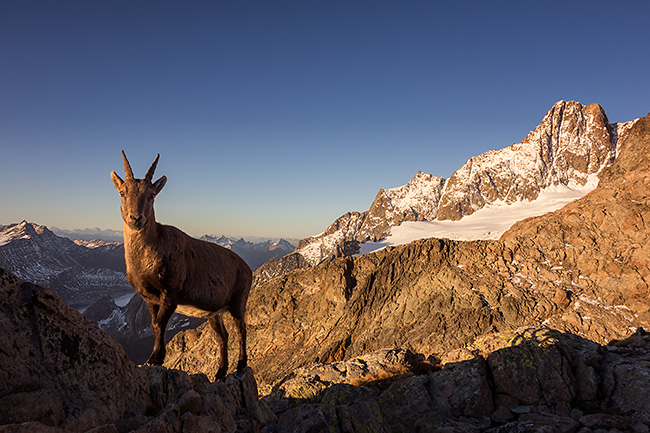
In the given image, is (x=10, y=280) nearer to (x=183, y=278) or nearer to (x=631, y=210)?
(x=183, y=278)

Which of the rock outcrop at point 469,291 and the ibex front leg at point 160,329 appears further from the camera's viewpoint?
the rock outcrop at point 469,291

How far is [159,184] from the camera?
7.21m

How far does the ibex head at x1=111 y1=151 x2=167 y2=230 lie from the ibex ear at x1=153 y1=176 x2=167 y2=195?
0.13 metres

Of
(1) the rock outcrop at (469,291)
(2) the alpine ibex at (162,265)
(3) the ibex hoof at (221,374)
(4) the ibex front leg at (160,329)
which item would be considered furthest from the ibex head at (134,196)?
(1) the rock outcrop at (469,291)

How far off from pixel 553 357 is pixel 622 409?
1827 mm

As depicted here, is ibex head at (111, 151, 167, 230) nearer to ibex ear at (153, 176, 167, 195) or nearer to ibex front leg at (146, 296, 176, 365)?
ibex ear at (153, 176, 167, 195)

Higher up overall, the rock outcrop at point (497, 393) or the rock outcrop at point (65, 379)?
the rock outcrop at point (65, 379)

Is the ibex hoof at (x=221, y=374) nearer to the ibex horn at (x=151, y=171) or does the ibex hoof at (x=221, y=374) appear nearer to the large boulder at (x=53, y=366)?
the large boulder at (x=53, y=366)

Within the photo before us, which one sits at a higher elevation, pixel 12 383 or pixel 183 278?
pixel 183 278

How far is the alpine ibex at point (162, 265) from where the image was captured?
6.75 meters

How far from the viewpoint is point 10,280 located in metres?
4.15

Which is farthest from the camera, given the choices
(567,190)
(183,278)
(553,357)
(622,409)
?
(567,190)

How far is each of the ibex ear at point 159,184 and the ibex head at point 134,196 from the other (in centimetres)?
13

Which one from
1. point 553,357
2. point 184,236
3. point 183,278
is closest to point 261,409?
point 183,278
